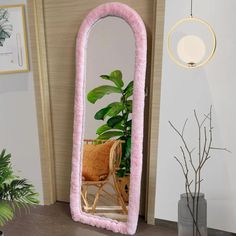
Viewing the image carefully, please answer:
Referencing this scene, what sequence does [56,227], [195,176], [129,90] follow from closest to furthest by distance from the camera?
[195,176] → [129,90] → [56,227]

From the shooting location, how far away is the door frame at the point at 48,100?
1.99 metres

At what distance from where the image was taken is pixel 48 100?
8.21 feet

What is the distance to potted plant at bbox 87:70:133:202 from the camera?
2.15 m

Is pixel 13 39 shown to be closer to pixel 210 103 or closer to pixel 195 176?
pixel 210 103

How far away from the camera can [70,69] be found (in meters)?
2.39

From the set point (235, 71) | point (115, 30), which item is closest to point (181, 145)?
point (235, 71)

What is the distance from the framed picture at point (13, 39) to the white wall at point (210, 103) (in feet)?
3.92

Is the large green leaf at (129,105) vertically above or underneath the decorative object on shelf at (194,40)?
underneath

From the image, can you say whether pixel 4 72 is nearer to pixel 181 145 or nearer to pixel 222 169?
pixel 181 145

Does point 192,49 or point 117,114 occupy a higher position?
point 192,49

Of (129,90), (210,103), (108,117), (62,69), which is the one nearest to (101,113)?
(108,117)

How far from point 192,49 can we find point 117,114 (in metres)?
0.70

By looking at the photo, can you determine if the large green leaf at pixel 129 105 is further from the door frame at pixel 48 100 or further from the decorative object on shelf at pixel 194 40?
the decorative object on shelf at pixel 194 40

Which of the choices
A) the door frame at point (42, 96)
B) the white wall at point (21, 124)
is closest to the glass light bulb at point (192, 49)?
the door frame at point (42, 96)
